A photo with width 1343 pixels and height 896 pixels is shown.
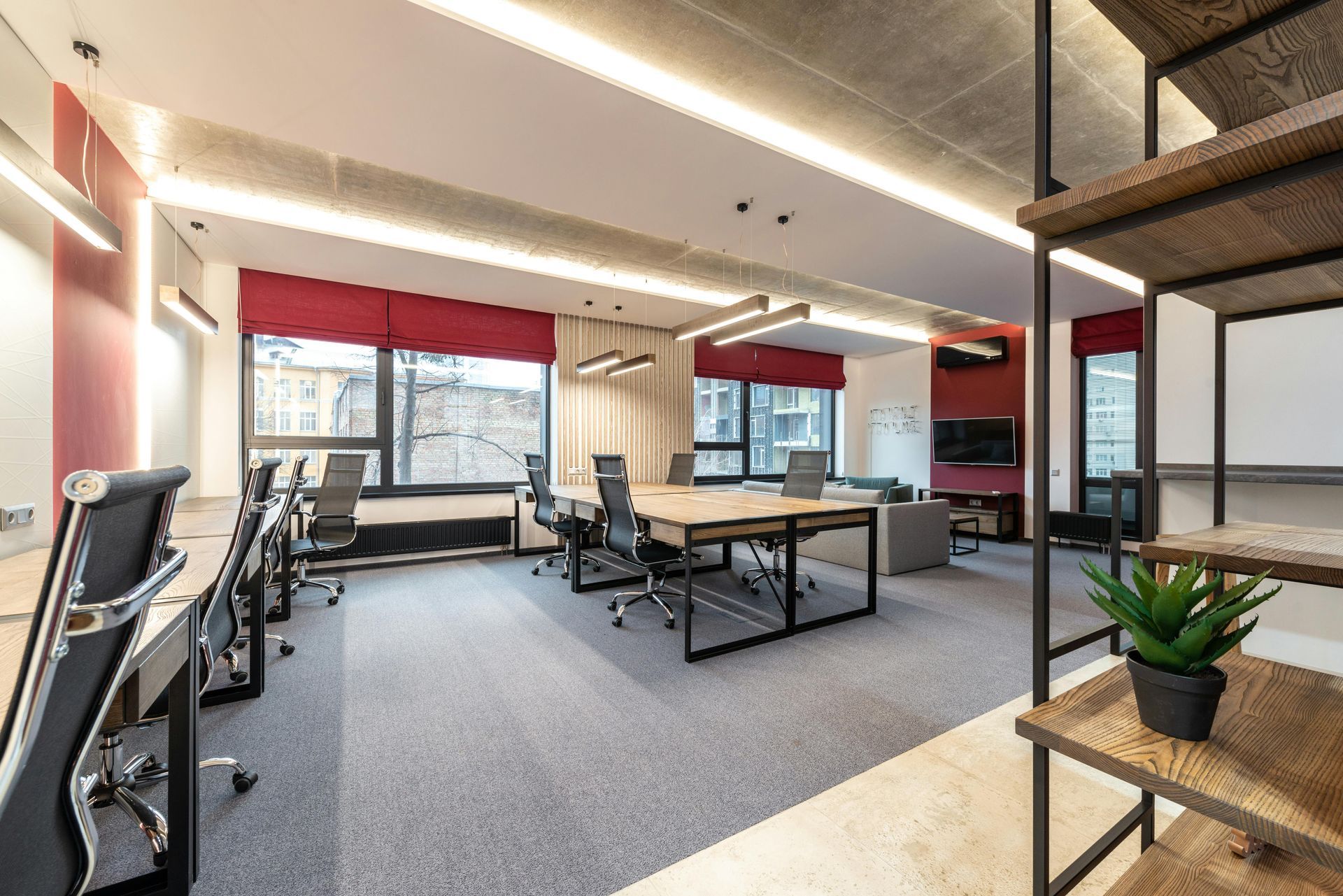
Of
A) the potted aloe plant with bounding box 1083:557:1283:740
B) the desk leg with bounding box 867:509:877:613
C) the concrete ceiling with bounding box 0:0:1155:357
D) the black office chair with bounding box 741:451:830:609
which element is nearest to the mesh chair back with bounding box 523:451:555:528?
the black office chair with bounding box 741:451:830:609

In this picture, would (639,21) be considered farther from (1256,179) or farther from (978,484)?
(978,484)

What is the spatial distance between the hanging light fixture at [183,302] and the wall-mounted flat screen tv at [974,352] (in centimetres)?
827

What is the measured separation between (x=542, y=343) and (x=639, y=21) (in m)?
4.37

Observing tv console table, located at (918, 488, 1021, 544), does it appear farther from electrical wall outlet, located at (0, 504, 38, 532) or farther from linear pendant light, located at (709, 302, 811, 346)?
electrical wall outlet, located at (0, 504, 38, 532)

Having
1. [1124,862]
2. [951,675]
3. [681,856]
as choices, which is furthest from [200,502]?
[1124,862]

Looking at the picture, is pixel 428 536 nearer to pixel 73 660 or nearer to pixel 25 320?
pixel 25 320

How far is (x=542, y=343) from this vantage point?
6.38 meters

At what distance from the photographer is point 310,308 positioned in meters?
5.13

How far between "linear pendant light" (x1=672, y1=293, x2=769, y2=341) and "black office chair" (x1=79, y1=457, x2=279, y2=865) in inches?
119

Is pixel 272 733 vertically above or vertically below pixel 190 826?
below

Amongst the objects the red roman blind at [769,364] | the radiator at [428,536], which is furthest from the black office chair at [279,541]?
the red roman blind at [769,364]

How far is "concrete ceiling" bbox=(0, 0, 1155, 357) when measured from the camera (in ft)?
6.82

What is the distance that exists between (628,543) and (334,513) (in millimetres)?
2591

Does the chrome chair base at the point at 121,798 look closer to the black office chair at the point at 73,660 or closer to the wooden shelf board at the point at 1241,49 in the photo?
the black office chair at the point at 73,660
